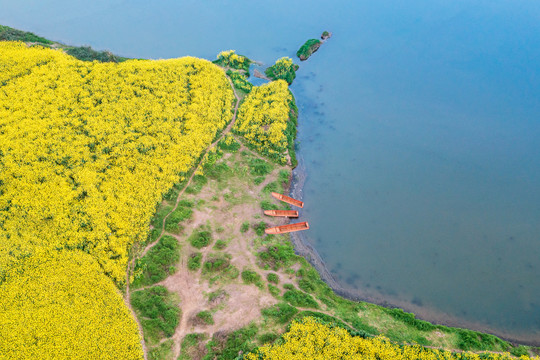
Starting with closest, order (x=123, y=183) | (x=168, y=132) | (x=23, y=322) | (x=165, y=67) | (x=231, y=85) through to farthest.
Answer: (x=23, y=322)
(x=123, y=183)
(x=168, y=132)
(x=165, y=67)
(x=231, y=85)

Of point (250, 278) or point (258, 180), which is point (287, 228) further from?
point (250, 278)

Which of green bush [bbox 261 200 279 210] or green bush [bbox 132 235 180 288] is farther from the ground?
green bush [bbox 261 200 279 210]

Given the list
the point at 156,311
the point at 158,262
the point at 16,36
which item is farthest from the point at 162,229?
the point at 16,36

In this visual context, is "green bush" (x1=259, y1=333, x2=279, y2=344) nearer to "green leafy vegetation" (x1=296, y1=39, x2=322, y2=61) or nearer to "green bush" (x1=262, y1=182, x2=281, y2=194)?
"green bush" (x1=262, y1=182, x2=281, y2=194)

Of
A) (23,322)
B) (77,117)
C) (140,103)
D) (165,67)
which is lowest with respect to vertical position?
(23,322)

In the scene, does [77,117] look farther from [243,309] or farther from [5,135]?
[243,309]

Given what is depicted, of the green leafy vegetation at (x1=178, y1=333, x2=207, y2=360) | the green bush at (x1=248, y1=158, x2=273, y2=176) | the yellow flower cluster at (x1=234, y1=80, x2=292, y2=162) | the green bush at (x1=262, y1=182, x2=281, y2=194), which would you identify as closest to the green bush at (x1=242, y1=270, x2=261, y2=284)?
the green leafy vegetation at (x1=178, y1=333, x2=207, y2=360)

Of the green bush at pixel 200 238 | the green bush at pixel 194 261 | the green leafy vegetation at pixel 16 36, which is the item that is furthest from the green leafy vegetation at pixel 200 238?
the green leafy vegetation at pixel 16 36

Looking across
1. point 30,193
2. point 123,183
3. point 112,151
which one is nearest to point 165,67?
point 112,151
